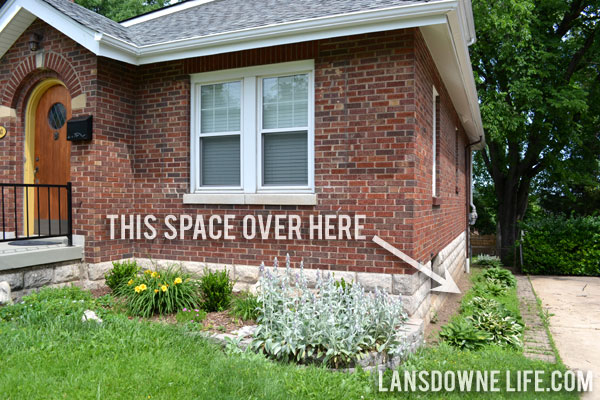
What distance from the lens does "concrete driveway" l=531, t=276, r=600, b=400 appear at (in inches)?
205

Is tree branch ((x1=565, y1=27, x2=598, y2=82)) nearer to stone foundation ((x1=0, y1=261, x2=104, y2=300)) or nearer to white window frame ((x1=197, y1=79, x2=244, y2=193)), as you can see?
white window frame ((x1=197, y1=79, x2=244, y2=193))

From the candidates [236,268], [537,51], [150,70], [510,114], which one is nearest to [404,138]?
[236,268]

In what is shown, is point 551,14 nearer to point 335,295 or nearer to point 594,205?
point 594,205

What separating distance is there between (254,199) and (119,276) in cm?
208

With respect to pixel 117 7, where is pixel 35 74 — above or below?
below

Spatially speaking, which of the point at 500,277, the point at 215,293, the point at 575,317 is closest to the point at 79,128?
the point at 215,293

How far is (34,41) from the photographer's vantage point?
6.68m

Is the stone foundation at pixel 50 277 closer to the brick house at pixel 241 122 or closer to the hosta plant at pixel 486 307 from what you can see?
the brick house at pixel 241 122

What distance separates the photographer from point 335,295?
473 cm

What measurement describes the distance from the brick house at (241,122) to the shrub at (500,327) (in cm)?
78

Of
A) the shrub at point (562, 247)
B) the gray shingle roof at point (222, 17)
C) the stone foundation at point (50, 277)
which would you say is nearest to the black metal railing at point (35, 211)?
the stone foundation at point (50, 277)

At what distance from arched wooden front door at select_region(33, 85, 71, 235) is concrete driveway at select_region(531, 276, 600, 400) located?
7.13 m

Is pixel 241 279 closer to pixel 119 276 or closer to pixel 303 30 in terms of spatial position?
pixel 119 276

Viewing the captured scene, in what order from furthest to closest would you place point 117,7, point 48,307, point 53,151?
1. point 117,7
2. point 53,151
3. point 48,307
